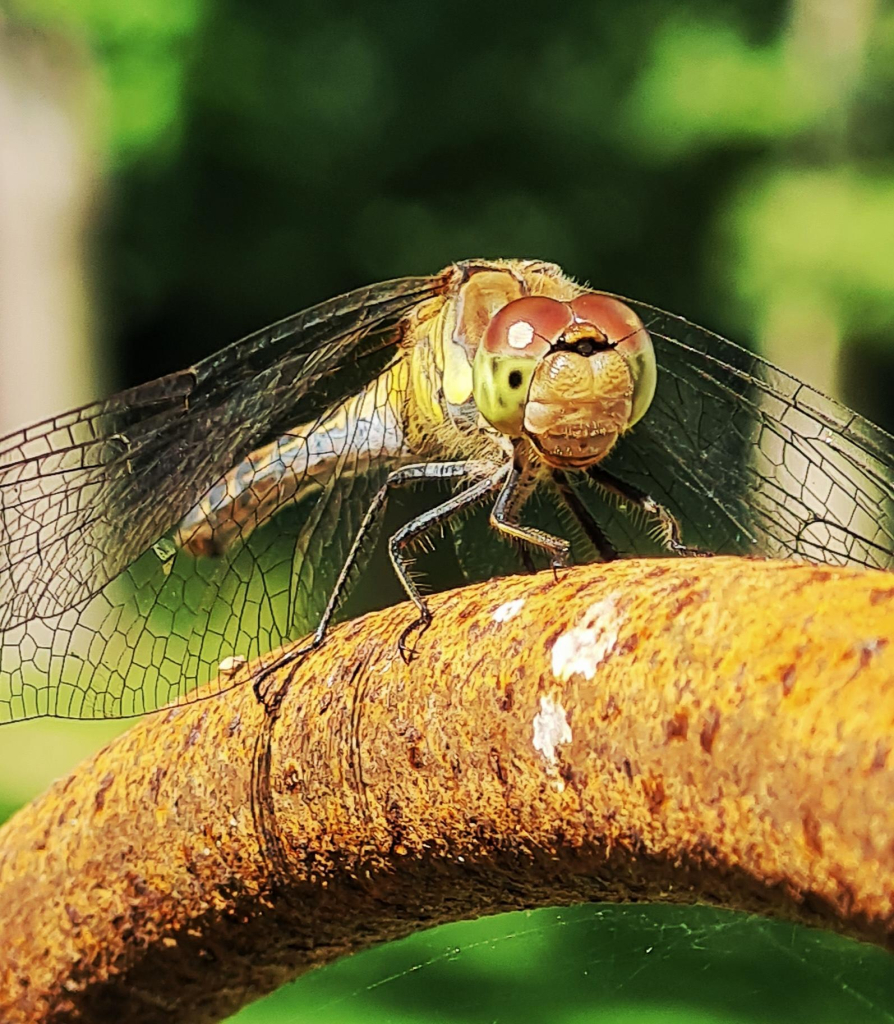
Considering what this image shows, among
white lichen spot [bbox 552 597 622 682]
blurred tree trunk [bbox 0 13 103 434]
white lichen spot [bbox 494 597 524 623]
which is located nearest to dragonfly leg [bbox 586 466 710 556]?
white lichen spot [bbox 494 597 524 623]

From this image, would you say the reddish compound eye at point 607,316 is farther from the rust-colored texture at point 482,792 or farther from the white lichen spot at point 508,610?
the white lichen spot at point 508,610

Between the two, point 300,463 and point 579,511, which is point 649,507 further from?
point 300,463

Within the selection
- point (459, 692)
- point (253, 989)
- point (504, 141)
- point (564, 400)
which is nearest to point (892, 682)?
point (459, 692)

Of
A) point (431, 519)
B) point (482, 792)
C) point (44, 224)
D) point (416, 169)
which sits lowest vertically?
point (482, 792)

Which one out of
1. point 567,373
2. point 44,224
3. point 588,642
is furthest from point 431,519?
point 44,224

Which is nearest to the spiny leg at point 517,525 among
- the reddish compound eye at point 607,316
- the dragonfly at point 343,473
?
the dragonfly at point 343,473

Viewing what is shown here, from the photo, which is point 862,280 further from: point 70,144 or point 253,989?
point 253,989
